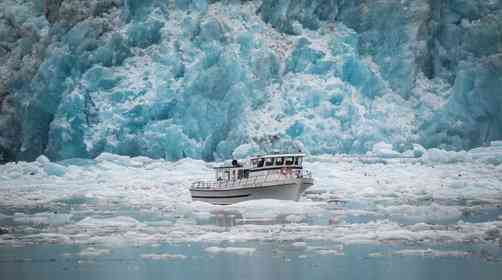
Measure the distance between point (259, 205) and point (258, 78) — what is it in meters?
15.1

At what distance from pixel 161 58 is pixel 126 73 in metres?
1.65

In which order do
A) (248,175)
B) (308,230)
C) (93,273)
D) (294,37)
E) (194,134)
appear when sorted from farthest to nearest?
(294,37), (194,134), (248,175), (308,230), (93,273)

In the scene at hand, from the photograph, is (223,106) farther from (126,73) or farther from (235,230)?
(235,230)

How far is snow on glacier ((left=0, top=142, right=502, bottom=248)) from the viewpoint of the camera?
19.3 metres

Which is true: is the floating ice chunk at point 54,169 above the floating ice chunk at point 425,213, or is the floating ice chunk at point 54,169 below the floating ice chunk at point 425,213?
above

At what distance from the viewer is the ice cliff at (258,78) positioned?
38.5 metres

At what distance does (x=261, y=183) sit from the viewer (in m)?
25.7

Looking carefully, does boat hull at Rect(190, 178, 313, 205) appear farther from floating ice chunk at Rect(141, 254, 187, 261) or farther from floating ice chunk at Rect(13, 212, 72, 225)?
floating ice chunk at Rect(141, 254, 187, 261)

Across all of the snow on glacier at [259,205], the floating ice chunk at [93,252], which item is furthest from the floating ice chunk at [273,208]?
the floating ice chunk at [93,252]

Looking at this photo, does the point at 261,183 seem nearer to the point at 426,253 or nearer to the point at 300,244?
the point at 300,244

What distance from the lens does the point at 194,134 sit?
126 ft

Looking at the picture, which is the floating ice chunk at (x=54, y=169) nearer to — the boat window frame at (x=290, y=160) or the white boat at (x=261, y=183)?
the white boat at (x=261, y=183)

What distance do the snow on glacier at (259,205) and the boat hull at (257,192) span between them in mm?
330

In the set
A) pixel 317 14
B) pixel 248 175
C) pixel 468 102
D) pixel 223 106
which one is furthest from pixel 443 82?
pixel 248 175
